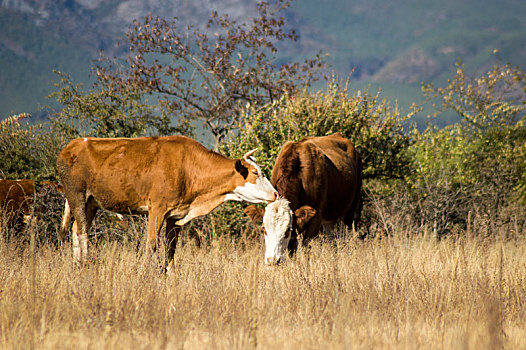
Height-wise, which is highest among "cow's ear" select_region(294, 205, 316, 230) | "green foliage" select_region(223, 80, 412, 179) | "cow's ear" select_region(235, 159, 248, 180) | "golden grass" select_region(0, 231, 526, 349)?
"green foliage" select_region(223, 80, 412, 179)

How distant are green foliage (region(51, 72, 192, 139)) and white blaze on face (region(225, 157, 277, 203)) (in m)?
5.24

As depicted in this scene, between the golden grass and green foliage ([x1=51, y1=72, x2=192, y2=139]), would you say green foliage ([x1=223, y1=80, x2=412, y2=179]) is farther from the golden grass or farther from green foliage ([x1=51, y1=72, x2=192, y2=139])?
the golden grass

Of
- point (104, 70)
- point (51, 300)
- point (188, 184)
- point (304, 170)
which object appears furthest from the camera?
point (104, 70)

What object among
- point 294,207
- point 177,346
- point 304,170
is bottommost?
point 177,346

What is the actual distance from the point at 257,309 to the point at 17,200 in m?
5.82

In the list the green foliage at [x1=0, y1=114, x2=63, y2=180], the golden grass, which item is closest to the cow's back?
the golden grass

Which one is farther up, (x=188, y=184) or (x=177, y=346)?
(x=188, y=184)

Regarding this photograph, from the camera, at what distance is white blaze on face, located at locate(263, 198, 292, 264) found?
20.6ft

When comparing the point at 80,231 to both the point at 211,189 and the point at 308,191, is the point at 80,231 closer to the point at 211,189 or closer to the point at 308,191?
the point at 211,189

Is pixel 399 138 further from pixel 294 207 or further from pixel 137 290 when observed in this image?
pixel 137 290

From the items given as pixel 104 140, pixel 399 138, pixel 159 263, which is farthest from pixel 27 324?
pixel 399 138

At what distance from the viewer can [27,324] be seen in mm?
3932

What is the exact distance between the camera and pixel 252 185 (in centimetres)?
636

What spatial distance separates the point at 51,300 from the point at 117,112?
23.3 ft
